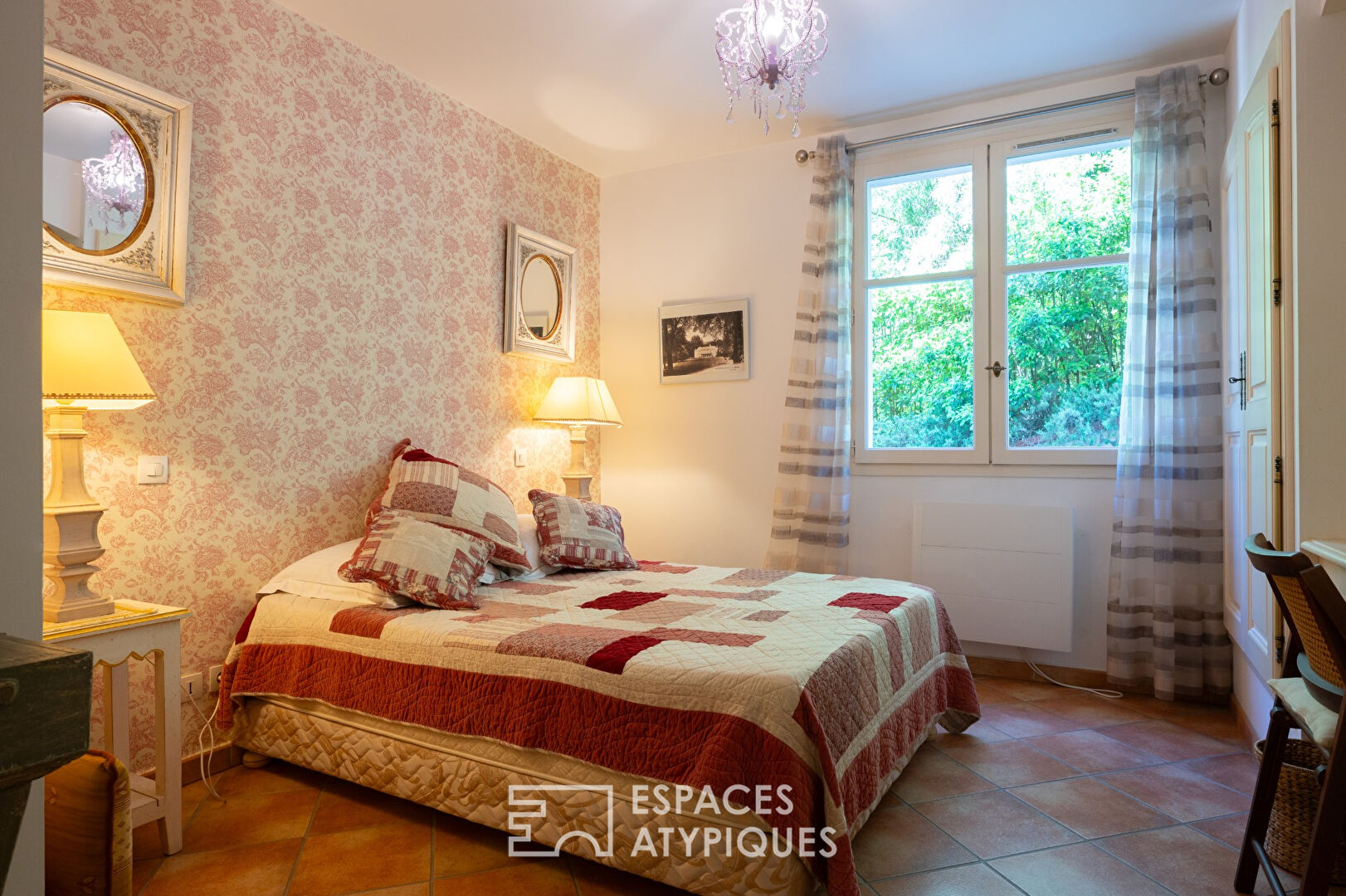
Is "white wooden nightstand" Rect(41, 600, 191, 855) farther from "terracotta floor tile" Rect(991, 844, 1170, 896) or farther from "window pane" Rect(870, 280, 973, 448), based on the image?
"window pane" Rect(870, 280, 973, 448)

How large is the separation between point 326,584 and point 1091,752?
2.67 m

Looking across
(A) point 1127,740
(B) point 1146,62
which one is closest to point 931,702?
(A) point 1127,740

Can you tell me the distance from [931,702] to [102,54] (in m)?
3.26

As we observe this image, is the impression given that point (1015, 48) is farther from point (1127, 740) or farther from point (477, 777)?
point (477, 777)

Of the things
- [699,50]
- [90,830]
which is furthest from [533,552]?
[699,50]

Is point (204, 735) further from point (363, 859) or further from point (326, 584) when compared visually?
point (363, 859)

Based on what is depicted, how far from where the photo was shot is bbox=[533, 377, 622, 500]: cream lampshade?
153 inches

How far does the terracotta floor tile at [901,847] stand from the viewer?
1938 millimetres

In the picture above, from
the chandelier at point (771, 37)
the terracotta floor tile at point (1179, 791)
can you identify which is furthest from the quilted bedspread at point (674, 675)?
the chandelier at point (771, 37)

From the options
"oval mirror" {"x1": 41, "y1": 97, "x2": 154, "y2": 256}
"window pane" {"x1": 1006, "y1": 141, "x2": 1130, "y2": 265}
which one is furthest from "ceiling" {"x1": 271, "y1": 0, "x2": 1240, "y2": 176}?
"oval mirror" {"x1": 41, "y1": 97, "x2": 154, "y2": 256}

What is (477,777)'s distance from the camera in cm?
205

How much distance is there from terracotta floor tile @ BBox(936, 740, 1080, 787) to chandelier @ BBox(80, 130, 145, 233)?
2.93 meters

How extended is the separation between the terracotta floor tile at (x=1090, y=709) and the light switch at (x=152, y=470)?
3330 millimetres

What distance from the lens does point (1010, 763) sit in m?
2.58
